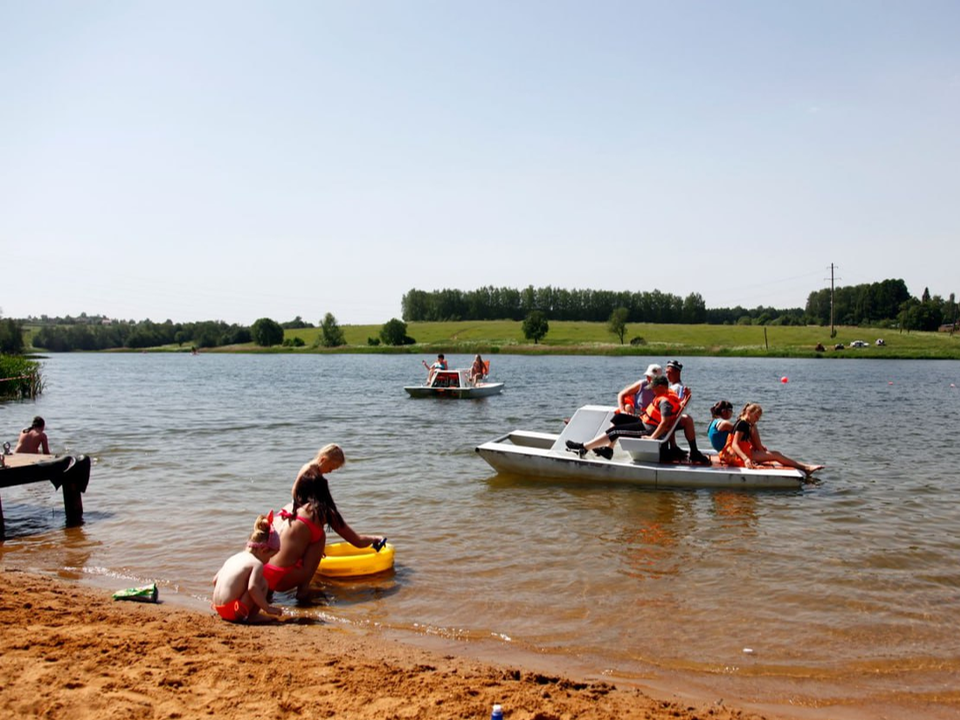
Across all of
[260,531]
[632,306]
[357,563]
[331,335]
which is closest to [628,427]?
[357,563]

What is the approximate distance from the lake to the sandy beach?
804 millimetres

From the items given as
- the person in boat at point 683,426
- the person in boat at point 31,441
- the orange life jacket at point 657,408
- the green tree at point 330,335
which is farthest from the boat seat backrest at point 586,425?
the green tree at point 330,335

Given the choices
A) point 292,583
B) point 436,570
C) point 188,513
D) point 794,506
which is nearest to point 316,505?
Result: point 292,583

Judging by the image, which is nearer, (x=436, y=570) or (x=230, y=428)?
(x=436, y=570)

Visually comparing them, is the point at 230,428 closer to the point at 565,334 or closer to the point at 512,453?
the point at 512,453

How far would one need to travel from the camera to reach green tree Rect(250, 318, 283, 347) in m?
130

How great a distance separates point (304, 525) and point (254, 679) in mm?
2338

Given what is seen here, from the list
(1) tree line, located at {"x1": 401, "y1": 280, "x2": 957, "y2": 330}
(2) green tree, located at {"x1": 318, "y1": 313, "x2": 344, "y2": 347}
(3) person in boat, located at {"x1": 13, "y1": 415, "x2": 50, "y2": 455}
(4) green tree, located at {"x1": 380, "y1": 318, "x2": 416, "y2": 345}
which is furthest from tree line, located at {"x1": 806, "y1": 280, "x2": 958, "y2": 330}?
(3) person in boat, located at {"x1": 13, "y1": 415, "x2": 50, "y2": 455}

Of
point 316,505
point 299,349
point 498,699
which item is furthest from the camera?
point 299,349

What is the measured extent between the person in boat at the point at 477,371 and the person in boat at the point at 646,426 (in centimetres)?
2197

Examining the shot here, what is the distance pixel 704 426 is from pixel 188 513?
1866cm

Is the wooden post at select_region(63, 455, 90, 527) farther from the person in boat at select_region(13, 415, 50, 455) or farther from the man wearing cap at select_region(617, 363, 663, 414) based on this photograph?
the man wearing cap at select_region(617, 363, 663, 414)

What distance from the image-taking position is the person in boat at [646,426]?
45.3 ft

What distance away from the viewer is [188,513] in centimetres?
1199
